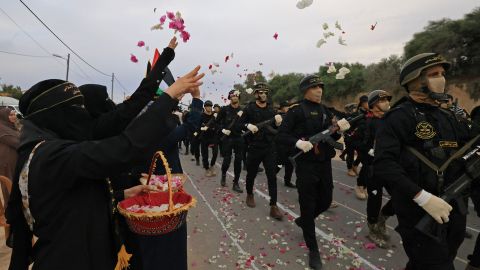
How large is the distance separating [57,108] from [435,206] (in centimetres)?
254

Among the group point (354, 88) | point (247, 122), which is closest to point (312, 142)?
point (247, 122)

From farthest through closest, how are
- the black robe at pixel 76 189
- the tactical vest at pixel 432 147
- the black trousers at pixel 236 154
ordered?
the black trousers at pixel 236 154 < the tactical vest at pixel 432 147 < the black robe at pixel 76 189

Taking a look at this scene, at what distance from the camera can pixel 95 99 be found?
2539 mm

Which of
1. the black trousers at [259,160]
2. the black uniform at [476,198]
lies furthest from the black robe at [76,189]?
the black trousers at [259,160]

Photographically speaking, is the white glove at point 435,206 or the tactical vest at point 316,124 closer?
the white glove at point 435,206

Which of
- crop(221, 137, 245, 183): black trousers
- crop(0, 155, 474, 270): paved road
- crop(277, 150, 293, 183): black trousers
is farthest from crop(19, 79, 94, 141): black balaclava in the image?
crop(277, 150, 293, 183): black trousers

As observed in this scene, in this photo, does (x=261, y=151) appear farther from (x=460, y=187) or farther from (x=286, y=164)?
(x=460, y=187)

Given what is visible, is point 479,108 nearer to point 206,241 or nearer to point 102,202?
point 206,241

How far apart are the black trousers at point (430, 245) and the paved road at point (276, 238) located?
150 cm

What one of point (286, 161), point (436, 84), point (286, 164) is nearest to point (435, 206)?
point (436, 84)

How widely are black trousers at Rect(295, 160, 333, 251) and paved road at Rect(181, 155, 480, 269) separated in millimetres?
496

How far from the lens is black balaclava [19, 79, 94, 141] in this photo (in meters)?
1.78

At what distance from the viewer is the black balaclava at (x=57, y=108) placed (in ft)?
5.82

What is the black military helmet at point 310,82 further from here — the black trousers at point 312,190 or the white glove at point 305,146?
the black trousers at point 312,190
